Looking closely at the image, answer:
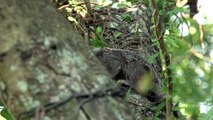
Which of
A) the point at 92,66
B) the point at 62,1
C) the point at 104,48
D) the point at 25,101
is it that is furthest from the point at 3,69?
the point at 62,1

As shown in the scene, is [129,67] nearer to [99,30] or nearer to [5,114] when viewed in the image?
[99,30]

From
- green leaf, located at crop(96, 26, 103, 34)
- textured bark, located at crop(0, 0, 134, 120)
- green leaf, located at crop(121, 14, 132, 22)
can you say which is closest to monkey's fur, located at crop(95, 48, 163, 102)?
green leaf, located at crop(96, 26, 103, 34)

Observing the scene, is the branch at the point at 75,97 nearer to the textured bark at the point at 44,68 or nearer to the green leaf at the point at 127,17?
the textured bark at the point at 44,68

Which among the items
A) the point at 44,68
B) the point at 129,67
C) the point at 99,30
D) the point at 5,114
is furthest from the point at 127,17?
the point at 44,68

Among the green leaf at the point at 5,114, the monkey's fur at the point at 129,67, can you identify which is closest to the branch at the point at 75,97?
the green leaf at the point at 5,114

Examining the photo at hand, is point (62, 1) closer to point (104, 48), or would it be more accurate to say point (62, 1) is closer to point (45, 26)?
point (104, 48)

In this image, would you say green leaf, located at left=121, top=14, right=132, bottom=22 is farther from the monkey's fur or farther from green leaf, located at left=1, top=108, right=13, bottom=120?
green leaf, located at left=1, top=108, right=13, bottom=120
